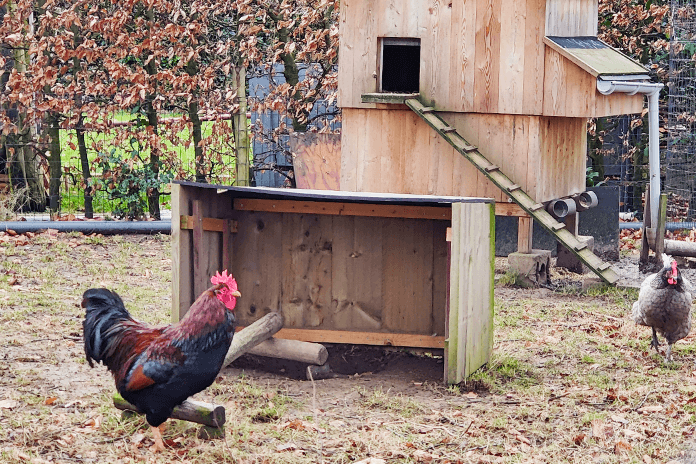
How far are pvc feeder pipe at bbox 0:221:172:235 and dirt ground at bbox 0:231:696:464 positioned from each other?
9.55 ft

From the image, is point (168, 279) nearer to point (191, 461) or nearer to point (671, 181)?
point (191, 461)

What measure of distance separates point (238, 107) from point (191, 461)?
7.64 metres

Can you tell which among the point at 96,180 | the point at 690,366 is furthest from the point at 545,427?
the point at 96,180

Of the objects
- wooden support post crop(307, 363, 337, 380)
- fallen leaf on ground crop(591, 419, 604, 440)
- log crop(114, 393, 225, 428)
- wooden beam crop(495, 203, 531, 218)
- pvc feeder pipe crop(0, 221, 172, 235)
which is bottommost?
fallen leaf on ground crop(591, 419, 604, 440)

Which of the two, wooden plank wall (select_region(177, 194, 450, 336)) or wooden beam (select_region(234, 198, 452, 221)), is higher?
wooden beam (select_region(234, 198, 452, 221))

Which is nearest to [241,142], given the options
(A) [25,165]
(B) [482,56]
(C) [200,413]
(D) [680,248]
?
(A) [25,165]

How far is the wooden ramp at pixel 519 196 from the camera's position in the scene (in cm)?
885

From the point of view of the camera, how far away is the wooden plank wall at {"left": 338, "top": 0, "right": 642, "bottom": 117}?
8930mm

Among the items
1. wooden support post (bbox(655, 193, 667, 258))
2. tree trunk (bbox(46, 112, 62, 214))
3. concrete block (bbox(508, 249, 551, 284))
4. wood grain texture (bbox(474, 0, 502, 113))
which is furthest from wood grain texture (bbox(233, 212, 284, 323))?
tree trunk (bbox(46, 112, 62, 214))

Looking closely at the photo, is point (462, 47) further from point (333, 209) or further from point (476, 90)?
point (333, 209)

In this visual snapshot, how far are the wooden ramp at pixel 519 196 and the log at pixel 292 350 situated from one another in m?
3.27

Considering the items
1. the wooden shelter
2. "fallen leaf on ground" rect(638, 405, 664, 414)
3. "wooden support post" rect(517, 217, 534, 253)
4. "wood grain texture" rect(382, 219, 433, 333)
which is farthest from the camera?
"wooden support post" rect(517, 217, 534, 253)

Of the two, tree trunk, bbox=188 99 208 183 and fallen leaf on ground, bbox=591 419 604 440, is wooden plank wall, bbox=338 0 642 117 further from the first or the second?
fallen leaf on ground, bbox=591 419 604 440

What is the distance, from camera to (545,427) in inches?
212
